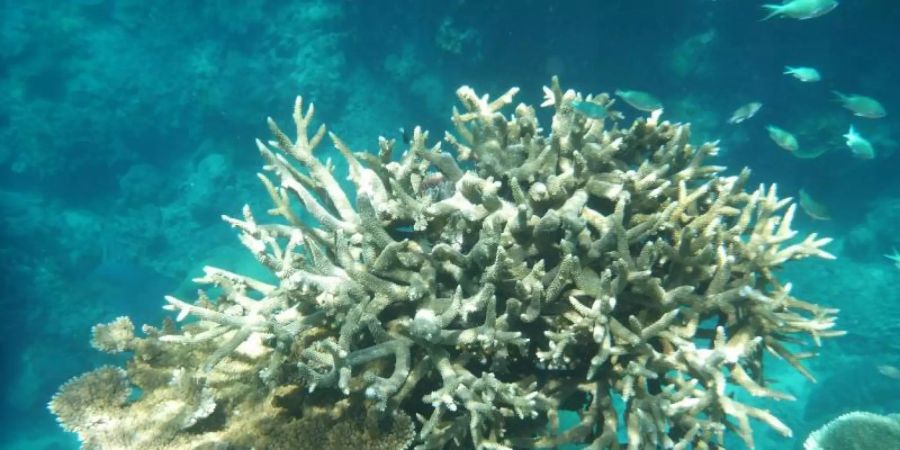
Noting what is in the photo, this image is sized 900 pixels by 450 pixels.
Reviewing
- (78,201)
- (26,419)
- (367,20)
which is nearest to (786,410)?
(367,20)

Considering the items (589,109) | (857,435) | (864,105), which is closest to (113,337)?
(589,109)

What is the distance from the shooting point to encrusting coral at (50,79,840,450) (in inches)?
103

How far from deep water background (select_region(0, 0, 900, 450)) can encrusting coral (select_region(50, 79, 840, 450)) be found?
7.39 metres

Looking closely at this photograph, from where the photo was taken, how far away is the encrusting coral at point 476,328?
2625 mm

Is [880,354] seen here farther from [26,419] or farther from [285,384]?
[26,419]

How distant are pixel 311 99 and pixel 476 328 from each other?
574 inches

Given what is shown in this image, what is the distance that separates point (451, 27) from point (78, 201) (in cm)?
1576

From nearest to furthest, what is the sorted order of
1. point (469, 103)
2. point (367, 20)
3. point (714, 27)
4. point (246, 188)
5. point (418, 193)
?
point (418, 193), point (469, 103), point (714, 27), point (367, 20), point (246, 188)

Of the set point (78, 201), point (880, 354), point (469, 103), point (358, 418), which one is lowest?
point (880, 354)

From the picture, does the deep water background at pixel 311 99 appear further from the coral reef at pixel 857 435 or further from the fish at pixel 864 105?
the fish at pixel 864 105

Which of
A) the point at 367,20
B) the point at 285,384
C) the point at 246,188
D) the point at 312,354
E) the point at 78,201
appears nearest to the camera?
the point at 312,354

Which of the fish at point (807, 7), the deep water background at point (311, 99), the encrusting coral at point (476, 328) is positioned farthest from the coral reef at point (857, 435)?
the fish at point (807, 7)

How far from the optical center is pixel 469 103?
393cm

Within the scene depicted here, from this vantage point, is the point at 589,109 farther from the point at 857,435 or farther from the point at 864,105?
the point at 864,105
